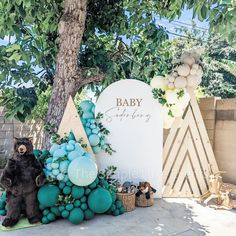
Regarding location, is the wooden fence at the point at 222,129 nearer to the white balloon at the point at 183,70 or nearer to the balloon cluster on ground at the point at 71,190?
the white balloon at the point at 183,70

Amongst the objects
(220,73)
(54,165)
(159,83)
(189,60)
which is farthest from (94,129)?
(220,73)

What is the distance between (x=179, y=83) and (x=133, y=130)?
899mm

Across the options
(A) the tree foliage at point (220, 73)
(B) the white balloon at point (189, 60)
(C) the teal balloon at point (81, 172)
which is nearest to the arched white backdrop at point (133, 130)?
(B) the white balloon at point (189, 60)

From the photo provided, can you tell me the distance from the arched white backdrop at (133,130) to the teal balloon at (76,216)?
34.5 inches

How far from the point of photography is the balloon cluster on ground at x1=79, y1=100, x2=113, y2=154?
3.58m

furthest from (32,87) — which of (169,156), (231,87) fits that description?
(231,87)

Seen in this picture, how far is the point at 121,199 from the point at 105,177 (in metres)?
0.34

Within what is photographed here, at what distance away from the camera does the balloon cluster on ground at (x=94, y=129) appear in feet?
11.7

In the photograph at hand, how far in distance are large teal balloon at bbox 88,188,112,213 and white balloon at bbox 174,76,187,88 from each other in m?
1.72

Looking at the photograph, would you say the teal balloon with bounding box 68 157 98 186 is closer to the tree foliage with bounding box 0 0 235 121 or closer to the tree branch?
the tree foliage with bounding box 0 0 235 121

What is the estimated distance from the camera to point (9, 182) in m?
2.90

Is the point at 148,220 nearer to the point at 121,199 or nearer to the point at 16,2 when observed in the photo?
the point at 121,199

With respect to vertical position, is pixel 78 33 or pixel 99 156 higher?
pixel 78 33

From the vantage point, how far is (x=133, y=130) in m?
3.84
